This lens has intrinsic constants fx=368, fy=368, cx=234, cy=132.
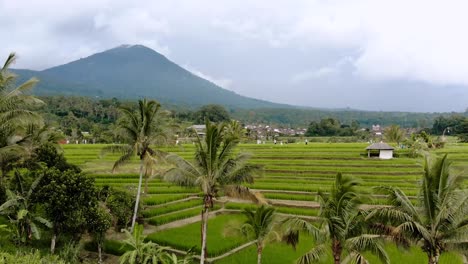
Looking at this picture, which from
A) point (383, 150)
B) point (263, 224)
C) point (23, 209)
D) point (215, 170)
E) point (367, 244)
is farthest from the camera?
point (383, 150)

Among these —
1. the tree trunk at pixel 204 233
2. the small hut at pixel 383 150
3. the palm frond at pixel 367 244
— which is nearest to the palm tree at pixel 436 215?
the palm frond at pixel 367 244

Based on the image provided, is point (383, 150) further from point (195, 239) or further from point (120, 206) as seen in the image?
point (120, 206)

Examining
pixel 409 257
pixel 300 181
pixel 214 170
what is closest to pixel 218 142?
pixel 214 170

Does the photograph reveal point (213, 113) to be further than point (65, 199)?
Yes

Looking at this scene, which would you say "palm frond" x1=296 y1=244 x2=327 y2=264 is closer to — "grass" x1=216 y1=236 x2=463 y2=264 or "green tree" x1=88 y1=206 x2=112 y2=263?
"grass" x1=216 y1=236 x2=463 y2=264

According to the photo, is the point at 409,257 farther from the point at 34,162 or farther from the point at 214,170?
the point at 34,162

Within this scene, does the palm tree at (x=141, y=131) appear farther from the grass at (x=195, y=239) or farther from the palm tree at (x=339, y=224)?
the palm tree at (x=339, y=224)

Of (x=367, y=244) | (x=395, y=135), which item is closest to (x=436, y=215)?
(x=367, y=244)
